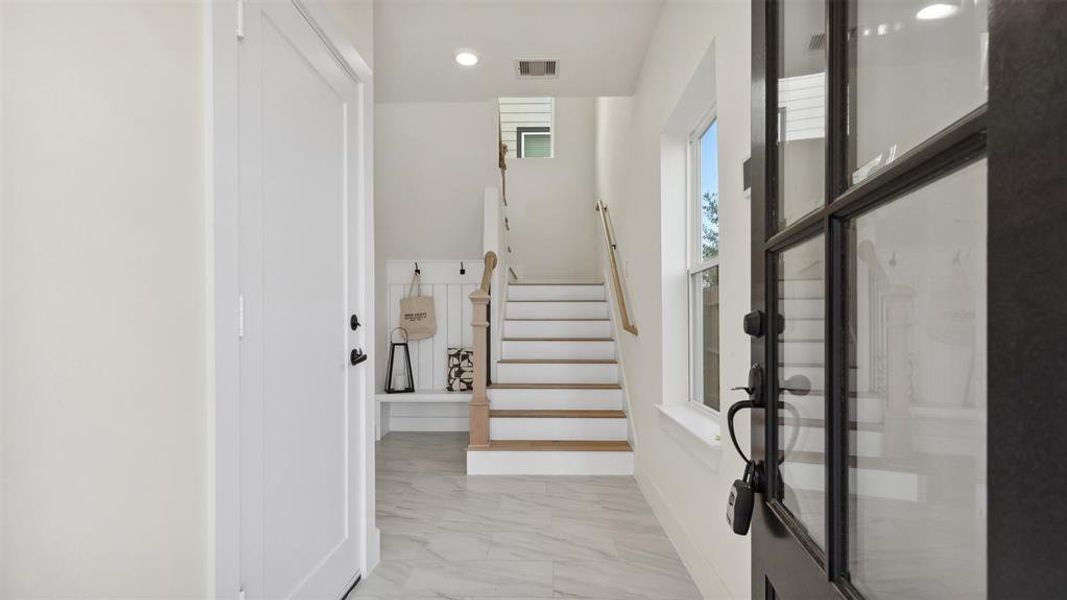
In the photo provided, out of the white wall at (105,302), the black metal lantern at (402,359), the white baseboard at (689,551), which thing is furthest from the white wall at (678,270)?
the black metal lantern at (402,359)

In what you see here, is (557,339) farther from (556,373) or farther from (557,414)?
(557,414)

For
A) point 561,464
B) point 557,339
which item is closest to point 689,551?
point 561,464

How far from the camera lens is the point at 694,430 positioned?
2225 millimetres

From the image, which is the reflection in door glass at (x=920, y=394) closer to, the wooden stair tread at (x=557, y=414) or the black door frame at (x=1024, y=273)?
the black door frame at (x=1024, y=273)

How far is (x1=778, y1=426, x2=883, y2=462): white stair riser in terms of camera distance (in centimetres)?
60

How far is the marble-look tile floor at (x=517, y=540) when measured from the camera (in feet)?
7.15

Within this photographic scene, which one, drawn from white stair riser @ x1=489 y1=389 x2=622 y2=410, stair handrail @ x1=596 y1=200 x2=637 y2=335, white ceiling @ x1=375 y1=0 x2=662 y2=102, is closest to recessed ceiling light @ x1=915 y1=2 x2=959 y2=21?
white ceiling @ x1=375 y1=0 x2=662 y2=102

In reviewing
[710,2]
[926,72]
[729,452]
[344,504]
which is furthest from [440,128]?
[926,72]

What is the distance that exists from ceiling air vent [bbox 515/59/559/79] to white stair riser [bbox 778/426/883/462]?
9.19 feet

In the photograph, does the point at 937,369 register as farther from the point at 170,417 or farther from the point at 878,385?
the point at 170,417

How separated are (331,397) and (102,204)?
1.10 m

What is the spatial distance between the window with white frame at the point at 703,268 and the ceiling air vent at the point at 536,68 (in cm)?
96

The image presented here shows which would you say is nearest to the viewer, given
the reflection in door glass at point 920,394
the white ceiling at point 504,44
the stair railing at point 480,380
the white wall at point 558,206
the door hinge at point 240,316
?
the reflection in door glass at point 920,394

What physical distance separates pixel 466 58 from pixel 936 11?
293 centimetres
